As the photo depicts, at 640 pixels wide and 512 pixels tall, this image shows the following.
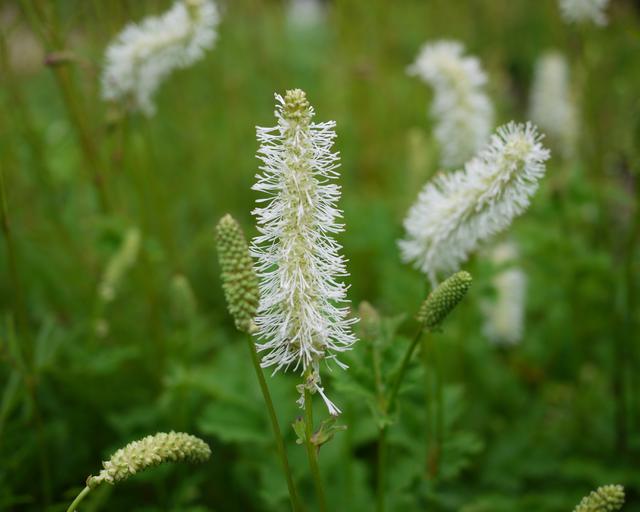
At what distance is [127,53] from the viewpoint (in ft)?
7.35

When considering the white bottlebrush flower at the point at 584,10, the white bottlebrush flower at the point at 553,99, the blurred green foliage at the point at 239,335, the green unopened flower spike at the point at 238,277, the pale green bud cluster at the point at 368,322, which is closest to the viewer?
the green unopened flower spike at the point at 238,277

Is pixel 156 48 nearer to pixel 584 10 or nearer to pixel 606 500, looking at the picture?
pixel 584 10

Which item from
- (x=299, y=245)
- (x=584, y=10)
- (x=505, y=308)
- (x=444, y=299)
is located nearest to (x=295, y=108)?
(x=299, y=245)

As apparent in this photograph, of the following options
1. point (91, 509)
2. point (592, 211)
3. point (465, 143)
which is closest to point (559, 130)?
point (592, 211)

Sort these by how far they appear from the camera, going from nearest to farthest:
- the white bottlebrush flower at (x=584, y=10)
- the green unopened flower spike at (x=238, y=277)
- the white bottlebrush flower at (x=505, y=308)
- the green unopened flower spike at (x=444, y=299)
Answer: the green unopened flower spike at (x=238, y=277) → the green unopened flower spike at (x=444, y=299) → the white bottlebrush flower at (x=584, y=10) → the white bottlebrush flower at (x=505, y=308)

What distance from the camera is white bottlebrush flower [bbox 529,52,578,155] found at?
387cm

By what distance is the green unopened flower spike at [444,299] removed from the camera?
4.21 feet

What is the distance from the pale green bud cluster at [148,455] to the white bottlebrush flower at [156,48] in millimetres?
1501

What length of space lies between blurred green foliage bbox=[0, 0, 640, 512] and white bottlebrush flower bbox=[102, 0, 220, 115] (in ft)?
0.42

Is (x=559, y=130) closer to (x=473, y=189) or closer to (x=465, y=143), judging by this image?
(x=465, y=143)

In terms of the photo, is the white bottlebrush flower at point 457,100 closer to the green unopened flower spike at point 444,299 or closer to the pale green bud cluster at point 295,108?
the green unopened flower spike at point 444,299

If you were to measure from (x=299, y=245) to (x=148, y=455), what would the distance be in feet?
1.60

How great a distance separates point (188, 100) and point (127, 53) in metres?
2.08

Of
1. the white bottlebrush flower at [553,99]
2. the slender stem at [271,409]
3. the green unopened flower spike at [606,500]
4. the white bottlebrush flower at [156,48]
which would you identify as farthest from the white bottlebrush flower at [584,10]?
the slender stem at [271,409]
